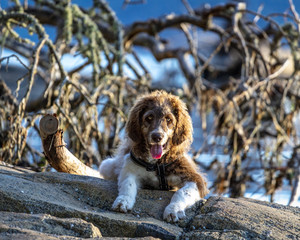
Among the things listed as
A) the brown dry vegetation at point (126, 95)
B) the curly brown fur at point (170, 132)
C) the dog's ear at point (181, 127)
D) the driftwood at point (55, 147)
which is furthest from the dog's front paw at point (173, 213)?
the brown dry vegetation at point (126, 95)

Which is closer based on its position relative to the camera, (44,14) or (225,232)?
(225,232)

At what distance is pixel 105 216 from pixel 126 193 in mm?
531

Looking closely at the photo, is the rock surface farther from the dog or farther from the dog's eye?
the dog's eye

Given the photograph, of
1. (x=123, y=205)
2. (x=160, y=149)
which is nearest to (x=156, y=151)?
(x=160, y=149)


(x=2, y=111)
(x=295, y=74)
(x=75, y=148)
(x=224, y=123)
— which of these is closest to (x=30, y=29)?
(x=2, y=111)

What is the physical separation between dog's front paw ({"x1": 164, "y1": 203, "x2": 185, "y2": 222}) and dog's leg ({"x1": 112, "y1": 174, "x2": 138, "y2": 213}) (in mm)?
334

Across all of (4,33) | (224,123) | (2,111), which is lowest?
(2,111)

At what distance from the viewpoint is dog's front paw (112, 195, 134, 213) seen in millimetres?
3602

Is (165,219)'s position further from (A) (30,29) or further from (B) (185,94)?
(B) (185,94)

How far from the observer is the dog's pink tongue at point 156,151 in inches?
160

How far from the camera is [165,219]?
11.6ft

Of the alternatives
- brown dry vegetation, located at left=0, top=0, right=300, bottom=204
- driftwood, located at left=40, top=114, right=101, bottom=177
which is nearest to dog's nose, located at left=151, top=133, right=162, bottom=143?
driftwood, located at left=40, top=114, right=101, bottom=177

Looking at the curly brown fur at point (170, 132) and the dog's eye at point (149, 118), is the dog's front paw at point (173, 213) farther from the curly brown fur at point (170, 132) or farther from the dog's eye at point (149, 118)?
the dog's eye at point (149, 118)

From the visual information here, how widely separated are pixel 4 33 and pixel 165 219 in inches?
185
